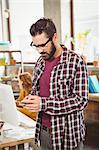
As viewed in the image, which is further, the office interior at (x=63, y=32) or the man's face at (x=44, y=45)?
the office interior at (x=63, y=32)

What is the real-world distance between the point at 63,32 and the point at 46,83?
3123mm

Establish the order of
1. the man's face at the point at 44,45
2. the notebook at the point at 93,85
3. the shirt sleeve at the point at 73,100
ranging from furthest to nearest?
the notebook at the point at 93,85, the man's face at the point at 44,45, the shirt sleeve at the point at 73,100

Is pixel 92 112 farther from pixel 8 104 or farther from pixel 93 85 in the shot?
pixel 8 104

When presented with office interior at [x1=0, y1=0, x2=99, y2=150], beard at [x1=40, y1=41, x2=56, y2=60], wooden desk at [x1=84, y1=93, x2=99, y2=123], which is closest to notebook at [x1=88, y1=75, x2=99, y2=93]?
office interior at [x1=0, y1=0, x2=99, y2=150]

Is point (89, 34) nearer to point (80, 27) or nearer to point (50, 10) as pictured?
point (80, 27)

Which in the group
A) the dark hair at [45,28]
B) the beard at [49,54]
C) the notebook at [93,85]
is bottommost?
the notebook at [93,85]

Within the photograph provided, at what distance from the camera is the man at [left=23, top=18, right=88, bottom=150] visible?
64.4 inches

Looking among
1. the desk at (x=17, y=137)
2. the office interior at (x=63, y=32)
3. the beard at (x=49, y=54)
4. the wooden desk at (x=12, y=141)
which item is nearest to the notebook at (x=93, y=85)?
the office interior at (x=63, y=32)

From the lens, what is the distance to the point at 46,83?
1.80 meters

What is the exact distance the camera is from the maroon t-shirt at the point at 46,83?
1786mm

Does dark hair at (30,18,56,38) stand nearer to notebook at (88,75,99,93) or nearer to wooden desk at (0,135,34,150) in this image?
wooden desk at (0,135,34,150)

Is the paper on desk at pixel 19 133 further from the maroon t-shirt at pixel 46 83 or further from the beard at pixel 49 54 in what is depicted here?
the beard at pixel 49 54

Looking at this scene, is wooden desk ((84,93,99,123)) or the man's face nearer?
the man's face

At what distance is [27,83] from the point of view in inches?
132
